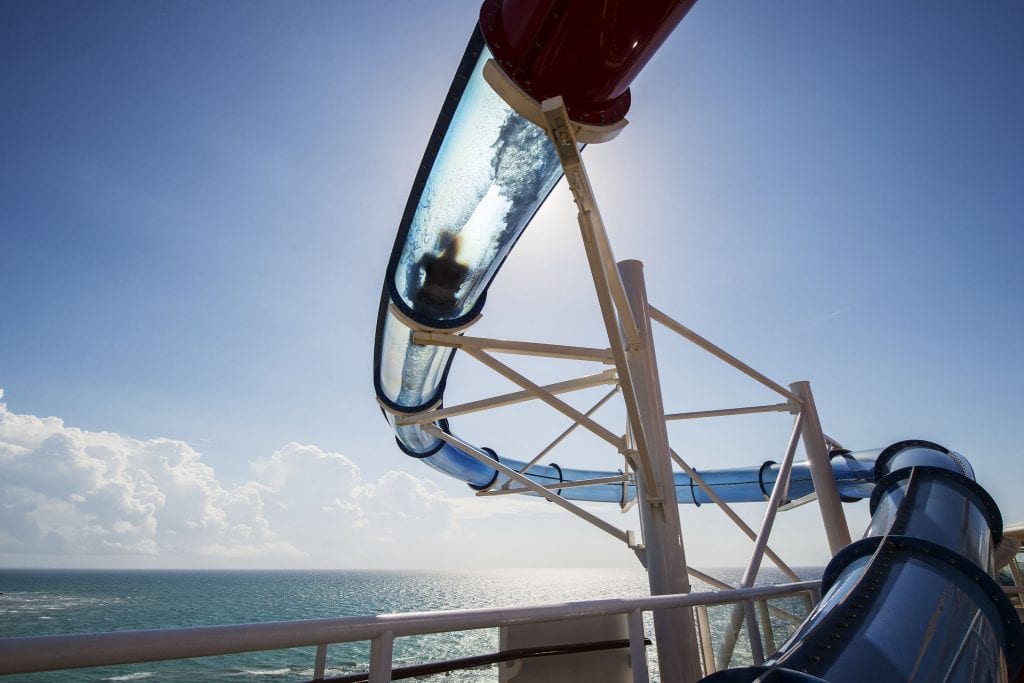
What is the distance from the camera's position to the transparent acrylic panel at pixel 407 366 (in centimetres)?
498

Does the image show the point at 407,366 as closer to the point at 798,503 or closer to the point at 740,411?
the point at 740,411

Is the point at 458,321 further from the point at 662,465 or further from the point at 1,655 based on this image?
the point at 1,655

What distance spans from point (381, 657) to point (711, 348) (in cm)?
434

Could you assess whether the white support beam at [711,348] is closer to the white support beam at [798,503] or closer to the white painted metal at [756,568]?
the white painted metal at [756,568]

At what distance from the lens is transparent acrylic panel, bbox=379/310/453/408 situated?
4.98 metres

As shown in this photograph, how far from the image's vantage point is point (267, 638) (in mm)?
975

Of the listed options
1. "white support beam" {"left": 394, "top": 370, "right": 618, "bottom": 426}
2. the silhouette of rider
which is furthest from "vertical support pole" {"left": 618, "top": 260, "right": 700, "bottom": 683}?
the silhouette of rider

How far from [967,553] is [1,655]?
12.2ft

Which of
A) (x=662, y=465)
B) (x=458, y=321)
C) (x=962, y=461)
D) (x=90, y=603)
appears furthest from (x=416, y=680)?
(x=90, y=603)

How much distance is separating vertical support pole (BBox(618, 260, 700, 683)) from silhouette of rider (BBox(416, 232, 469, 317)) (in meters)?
1.59

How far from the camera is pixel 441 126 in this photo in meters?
3.21

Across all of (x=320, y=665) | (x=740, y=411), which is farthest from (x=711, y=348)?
(x=320, y=665)

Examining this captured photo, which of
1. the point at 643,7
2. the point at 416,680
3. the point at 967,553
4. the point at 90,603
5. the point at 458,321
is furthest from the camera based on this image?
the point at 90,603

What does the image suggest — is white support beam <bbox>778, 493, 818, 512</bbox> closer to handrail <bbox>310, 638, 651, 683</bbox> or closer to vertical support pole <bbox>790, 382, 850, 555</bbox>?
vertical support pole <bbox>790, 382, 850, 555</bbox>
